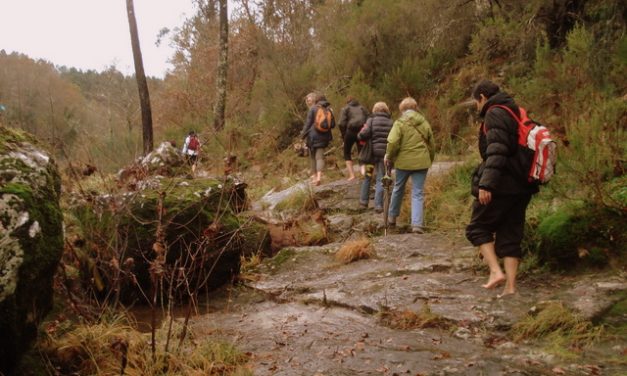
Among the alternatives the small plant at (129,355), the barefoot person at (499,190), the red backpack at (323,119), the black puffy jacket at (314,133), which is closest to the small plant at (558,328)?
the barefoot person at (499,190)

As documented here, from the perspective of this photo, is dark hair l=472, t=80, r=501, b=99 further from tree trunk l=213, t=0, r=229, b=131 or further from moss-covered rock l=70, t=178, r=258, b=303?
tree trunk l=213, t=0, r=229, b=131

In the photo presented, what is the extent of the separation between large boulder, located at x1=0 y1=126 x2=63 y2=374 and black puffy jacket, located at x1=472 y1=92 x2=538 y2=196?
3.19 metres

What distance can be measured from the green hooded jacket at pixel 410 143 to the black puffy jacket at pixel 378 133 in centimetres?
100

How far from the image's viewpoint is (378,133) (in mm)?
8078

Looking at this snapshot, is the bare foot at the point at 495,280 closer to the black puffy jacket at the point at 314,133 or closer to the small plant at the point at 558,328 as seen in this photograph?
the small plant at the point at 558,328

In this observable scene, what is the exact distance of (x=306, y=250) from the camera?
7.19 metres

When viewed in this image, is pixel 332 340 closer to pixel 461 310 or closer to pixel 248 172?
pixel 461 310

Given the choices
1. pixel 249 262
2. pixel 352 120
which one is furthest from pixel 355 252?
pixel 352 120

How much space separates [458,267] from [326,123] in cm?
471

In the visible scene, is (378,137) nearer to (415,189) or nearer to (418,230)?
(415,189)

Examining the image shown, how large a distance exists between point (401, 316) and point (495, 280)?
0.97 metres

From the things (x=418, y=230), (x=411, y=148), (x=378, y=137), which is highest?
(x=378, y=137)

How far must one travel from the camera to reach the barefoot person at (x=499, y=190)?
14.2 ft

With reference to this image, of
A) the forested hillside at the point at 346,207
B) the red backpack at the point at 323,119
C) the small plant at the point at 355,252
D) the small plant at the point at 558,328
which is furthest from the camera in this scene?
the red backpack at the point at 323,119
